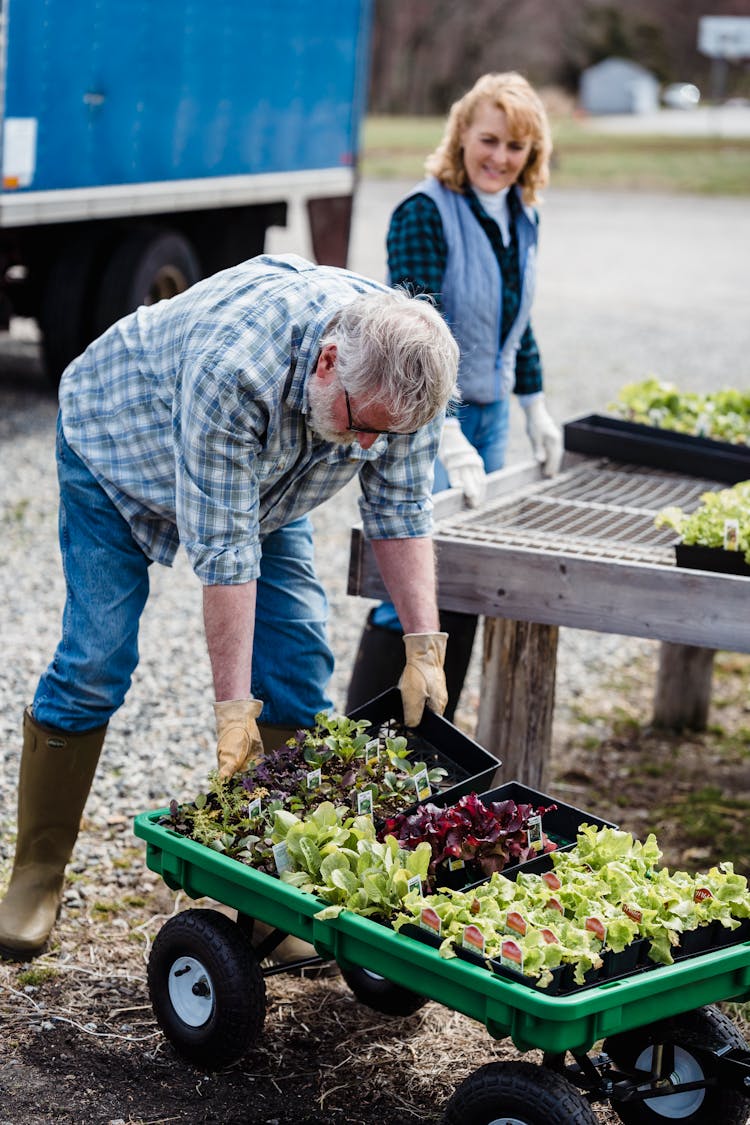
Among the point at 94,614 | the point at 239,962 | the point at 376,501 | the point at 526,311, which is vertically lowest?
the point at 239,962

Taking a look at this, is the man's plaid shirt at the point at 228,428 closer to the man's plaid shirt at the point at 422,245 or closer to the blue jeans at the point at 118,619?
the blue jeans at the point at 118,619

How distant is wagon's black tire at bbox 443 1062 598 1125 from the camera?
89.0 inches

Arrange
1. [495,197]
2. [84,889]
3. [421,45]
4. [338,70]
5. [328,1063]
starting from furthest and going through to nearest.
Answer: [421,45]
[338,70]
[495,197]
[84,889]
[328,1063]

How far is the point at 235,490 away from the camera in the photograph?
2.67m

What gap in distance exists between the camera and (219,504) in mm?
2660

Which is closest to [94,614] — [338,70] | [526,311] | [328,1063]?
[328,1063]

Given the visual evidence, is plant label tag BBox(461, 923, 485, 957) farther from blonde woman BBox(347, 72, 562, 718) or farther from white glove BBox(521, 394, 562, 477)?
white glove BBox(521, 394, 562, 477)

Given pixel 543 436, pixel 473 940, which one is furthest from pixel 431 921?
pixel 543 436

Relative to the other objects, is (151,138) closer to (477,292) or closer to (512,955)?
(477,292)

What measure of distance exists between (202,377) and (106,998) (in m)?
1.38

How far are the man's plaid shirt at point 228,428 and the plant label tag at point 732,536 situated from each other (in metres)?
0.68

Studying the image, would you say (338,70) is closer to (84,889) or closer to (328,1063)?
(84,889)

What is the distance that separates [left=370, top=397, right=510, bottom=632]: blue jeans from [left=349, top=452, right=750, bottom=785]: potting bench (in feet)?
0.26

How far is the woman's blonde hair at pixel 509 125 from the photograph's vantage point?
384cm
